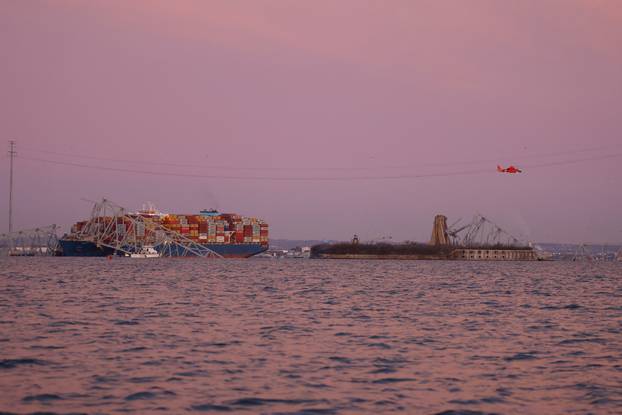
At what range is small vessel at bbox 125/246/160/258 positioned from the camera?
7121 inches

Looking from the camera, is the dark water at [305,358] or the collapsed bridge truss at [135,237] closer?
the dark water at [305,358]

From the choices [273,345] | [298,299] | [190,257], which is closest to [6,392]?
[273,345]

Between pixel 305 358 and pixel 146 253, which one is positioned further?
pixel 146 253

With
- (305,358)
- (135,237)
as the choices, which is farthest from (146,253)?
(305,358)

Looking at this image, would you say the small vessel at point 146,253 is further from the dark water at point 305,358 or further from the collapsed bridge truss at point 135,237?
the dark water at point 305,358

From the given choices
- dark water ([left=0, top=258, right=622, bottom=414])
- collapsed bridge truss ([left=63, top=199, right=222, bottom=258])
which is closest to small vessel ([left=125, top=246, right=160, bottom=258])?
collapsed bridge truss ([left=63, top=199, right=222, bottom=258])

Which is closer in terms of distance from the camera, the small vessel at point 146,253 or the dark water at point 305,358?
the dark water at point 305,358

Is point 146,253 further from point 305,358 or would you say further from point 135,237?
point 305,358

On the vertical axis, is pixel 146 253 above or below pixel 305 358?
above

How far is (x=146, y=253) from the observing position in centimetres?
18200

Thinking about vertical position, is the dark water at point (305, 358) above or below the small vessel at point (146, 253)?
below

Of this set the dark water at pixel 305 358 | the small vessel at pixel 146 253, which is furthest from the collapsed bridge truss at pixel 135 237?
the dark water at pixel 305 358

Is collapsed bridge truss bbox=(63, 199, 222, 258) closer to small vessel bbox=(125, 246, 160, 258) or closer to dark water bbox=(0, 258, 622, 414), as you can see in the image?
small vessel bbox=(125, 246, 160, 258)

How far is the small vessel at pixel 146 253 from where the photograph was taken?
181 metres
